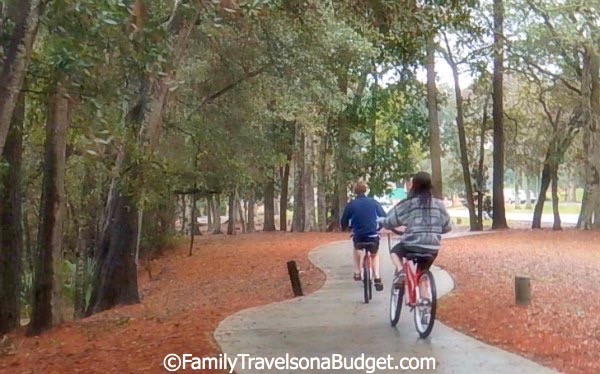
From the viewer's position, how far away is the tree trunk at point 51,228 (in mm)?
11180

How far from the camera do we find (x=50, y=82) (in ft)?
26.8

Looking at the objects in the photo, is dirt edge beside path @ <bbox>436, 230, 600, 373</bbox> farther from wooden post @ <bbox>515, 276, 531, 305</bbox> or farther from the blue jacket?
the blue jacket

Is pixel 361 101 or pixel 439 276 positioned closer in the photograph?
pixel 439 276

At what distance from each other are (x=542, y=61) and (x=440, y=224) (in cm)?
2496

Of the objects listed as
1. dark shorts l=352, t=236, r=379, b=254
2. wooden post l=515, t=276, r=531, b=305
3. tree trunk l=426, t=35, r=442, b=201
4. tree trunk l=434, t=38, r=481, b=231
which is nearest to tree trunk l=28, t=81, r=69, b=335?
dark shorts l=352, t=236, r=379, b=254

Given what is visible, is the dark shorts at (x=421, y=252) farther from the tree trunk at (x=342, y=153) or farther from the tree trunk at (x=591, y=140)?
the tree trunk at (x=342, y=153)

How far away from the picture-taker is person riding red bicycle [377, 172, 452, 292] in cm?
812

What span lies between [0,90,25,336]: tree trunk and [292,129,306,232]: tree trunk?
1990 cm

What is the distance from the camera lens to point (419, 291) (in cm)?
817

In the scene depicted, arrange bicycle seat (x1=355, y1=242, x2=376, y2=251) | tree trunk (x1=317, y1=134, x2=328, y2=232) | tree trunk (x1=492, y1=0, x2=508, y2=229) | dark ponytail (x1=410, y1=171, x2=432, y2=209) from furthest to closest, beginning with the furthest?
1. tree trunk (x1=317, y1=134, x2=328, y2=232)
2. tree trunk (x1=492, y1=0, x2=508, y2=229)
3. bicycle seat (x1=355, y1=242, x2=376, y2=251)
4. dark ponytail (x1=410, y1=171, x2=432, y2=209)

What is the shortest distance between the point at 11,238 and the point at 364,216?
22.1ft

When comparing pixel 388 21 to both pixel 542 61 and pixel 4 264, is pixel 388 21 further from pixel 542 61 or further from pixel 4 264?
pixel 542 61

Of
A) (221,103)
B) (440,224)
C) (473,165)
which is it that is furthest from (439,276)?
(473,165)

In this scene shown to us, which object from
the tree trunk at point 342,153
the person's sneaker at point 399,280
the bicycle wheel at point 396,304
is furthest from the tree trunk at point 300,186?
the person's sneaker at point 399,280
